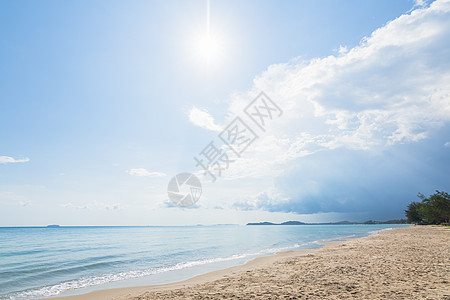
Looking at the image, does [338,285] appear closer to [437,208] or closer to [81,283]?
[81,283]

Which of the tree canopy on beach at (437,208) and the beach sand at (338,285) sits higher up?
the tree canopy on beach at (437,208)

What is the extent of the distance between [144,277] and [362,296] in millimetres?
13838

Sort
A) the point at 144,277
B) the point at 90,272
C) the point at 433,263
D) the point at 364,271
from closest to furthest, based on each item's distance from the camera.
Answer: the point at 364,271 < the point at 433,263 < the point at 144,277 < the point at 90,272

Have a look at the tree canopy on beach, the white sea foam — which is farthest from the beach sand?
the tree canopy on beach

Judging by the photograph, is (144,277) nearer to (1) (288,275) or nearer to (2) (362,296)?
(1) (288,275)

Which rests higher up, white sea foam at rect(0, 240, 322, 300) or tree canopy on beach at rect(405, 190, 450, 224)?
tree canopy on beach at rect(405, 190, 450, 224)

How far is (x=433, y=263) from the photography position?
13.2 meters

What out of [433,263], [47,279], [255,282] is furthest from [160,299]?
[433,263]

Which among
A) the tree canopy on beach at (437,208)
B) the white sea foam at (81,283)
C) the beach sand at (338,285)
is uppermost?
the tree canopy on beach at (437,208)

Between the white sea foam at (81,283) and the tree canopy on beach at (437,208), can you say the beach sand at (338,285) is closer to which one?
the white sea foam at (81,283)

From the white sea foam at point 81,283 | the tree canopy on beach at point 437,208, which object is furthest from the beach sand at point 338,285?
the tree canopy on beach at point 437,208

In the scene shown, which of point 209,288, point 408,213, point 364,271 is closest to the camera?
point 209,288

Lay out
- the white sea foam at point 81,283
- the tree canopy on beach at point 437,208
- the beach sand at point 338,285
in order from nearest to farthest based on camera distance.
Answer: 1. the beach sand at point 338,285
2. the white sea foam at point 81,283
3. the tree canopy on beach at point 437,208

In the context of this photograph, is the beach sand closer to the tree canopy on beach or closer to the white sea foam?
the white sea foam
